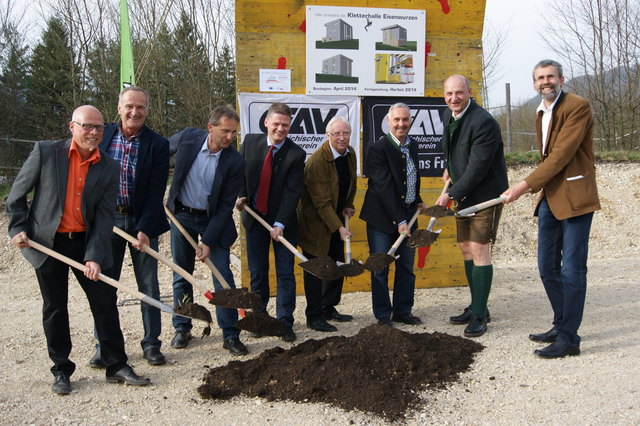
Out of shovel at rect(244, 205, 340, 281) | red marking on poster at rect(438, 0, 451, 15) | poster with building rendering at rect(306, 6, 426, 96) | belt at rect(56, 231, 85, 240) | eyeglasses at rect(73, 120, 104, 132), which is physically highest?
red marking on poster at rect(438, 0, 451, 15)

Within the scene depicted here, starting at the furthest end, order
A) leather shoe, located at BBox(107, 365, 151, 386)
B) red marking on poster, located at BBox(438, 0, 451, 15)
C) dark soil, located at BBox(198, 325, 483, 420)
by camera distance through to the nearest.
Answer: red marking on poster, located at BBox(438, 0, 451, 15), leather shoe, located at BBox(107, 365, 151, 386), dark soil, located at BBox(198, 325, 483, 420)

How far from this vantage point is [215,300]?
Result: 409 centimetres

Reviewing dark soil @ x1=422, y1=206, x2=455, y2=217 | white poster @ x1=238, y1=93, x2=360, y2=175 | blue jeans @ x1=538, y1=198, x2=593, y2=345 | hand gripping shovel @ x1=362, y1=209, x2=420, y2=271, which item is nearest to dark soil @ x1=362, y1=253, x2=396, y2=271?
hand gripping shovel @ x1=362, y1=209, x2=420, y2=271

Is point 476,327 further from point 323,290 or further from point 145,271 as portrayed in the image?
point 145,271

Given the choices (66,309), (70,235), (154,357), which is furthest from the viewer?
(154,357)

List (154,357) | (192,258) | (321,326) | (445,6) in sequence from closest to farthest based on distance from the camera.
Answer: (154,357) < (192,258) < (321,326) < (445,6)

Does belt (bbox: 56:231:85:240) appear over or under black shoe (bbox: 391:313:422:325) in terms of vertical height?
over

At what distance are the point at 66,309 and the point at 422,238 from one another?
298cm

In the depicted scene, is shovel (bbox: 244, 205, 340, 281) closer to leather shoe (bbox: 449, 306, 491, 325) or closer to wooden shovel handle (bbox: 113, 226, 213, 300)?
wooden shovel handle (bbox: 113, 226, 213, 300)

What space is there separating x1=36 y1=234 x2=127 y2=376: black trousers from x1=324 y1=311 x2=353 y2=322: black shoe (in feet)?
7.42

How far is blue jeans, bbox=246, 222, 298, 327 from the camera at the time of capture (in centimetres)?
500

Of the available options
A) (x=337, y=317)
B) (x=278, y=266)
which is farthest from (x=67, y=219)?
(x=337, y=317)

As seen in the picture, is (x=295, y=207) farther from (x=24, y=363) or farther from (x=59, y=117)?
(x=59, y=117)

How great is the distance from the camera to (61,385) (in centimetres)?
378
